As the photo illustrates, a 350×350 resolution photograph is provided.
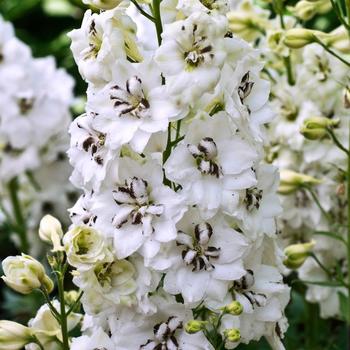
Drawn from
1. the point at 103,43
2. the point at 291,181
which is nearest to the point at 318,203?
the point at 291,181

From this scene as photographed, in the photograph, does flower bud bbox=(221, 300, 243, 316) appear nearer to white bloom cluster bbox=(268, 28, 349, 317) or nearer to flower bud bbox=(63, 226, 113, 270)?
flower bud bbox=(63, 226, 113, 270)

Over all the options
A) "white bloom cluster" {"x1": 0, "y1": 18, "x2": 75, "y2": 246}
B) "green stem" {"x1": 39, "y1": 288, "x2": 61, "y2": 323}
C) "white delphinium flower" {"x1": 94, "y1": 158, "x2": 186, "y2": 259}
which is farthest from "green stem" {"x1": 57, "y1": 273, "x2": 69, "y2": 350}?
"white bloom cluster" {"x1": 0, "y1": 18, "x2": 75, "y2": 246}

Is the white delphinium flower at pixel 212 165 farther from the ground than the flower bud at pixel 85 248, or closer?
farther from the ground

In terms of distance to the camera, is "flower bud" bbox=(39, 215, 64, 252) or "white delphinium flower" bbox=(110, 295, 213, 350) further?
"flower bud" bbox=(39, 215, 64, 252)

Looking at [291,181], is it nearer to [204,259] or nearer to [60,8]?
[204,259]

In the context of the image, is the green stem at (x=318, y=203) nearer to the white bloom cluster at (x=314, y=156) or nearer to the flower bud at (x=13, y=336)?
the white bloom cluster at (x=314, y=156)

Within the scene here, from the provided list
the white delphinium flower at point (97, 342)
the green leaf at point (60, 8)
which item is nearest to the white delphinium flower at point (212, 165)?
the white delphinium flower at point (97, 342)

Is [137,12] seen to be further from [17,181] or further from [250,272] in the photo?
[17,181]
